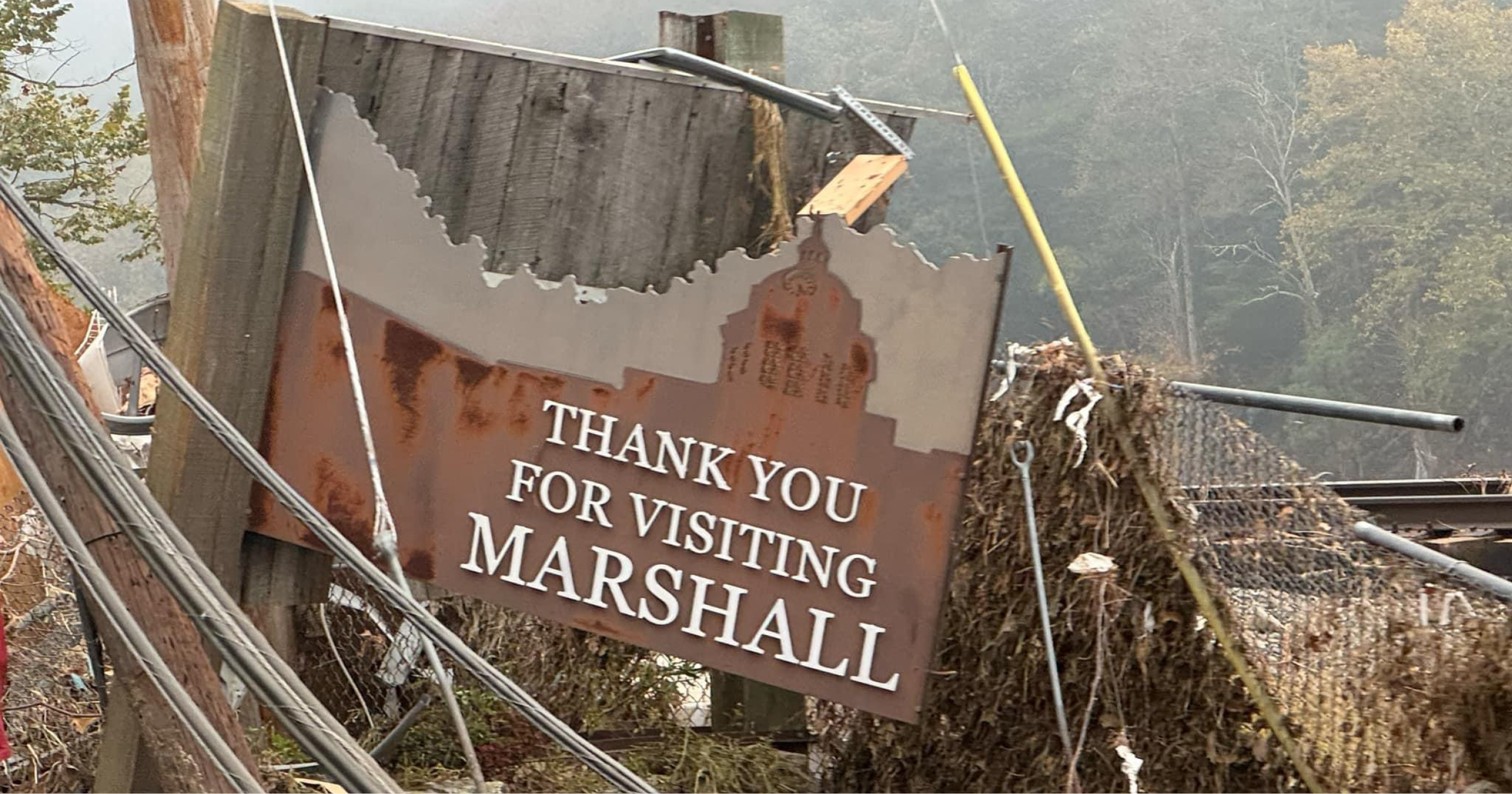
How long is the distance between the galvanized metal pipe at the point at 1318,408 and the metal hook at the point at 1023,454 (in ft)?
1.43

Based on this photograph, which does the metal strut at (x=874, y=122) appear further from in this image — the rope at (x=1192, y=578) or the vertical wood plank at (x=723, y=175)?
the rope at (x=1192, y=578)

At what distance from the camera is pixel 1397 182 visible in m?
55.0

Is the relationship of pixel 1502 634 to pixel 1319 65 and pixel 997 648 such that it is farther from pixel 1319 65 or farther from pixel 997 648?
pixel 1319 65

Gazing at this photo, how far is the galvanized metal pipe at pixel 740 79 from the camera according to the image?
137 inches

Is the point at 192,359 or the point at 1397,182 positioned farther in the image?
the point at 1397,182

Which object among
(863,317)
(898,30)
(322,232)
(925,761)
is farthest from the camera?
(898,30)

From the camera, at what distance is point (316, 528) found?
3098 mm

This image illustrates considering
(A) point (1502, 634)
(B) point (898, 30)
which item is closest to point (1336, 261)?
(B) point (898, 30)

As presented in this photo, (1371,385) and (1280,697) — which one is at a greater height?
(1371,385)

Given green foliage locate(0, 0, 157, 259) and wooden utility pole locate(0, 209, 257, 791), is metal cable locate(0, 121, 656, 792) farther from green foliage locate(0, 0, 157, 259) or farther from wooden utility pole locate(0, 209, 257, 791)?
green foliage locate(0, 0, 157, 259)

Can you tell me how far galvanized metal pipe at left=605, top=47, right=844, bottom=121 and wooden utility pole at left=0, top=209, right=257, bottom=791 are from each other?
58.4 inches

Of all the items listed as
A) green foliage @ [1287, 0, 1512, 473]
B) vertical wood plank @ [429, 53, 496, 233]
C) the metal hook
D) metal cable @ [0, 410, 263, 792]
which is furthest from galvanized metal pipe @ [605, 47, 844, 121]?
green foliage @ [1287, 0, 1512, 473]

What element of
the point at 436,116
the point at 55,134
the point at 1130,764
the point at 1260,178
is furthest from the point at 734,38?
the point at 1260,178

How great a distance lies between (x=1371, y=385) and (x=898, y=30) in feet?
89.7
